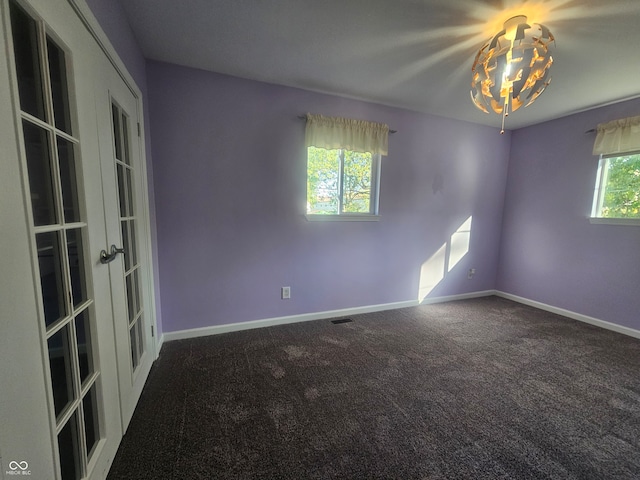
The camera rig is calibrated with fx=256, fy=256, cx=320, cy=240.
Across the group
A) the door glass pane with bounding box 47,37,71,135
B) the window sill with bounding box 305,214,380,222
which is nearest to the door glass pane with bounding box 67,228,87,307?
the door glass pane with bounding box 47,37,71,135

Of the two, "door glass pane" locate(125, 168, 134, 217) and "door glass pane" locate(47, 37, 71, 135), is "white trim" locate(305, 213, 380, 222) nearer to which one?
"door glass pane" locate(125, 168, 134, 217)

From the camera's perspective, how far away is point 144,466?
47.6 inches

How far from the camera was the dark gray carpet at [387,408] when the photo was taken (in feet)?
4.08

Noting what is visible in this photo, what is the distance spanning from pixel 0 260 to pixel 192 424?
51.2 inches

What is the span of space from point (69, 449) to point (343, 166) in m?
2.77

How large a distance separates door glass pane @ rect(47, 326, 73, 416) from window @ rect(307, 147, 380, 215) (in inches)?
82.6

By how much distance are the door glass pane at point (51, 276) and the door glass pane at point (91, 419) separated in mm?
421

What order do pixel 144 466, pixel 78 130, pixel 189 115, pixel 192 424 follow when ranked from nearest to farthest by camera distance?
pixel 78 130 → pixel 144 466 → pixel 192 424 → pixel 189 115

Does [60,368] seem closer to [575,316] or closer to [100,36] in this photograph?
[100,36]

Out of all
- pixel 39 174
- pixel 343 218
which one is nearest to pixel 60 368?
pixel 39 174

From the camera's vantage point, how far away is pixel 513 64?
Result: 1525 mm

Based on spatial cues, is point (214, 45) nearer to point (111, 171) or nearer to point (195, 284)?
point (111, 171)

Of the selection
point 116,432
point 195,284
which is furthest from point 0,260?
point 195,284

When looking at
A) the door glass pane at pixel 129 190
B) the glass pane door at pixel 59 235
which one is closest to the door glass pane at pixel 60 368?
the glass pane door at pixel 59 235
